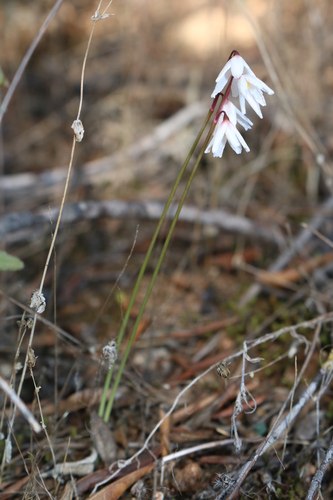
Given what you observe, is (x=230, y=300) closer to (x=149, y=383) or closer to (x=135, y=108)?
(x=149, y=383)

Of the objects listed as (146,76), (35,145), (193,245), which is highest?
(146,76)

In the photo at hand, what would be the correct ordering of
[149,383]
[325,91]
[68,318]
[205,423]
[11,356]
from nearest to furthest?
1. [205,423]
2. [149,383]
3. [11,356]
4. [68,318]
5. [325,91]

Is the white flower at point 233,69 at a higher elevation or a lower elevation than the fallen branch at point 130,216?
higher

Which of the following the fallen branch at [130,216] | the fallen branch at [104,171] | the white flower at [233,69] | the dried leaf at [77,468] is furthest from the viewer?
the fallen branch at [104,171]

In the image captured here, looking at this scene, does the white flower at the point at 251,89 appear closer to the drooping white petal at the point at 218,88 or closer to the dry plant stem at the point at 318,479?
the drooping white petal at the point at 218,88

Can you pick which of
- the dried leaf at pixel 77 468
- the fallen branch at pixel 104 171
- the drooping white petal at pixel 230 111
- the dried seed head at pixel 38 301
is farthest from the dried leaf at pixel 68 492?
the fallen branch at pixel 104 171

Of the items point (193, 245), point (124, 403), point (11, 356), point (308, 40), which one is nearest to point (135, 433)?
point (124, 403)

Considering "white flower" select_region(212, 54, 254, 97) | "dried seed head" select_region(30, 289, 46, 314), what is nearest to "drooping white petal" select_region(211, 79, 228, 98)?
"white flower" select_region(212, 54, 254, 97)

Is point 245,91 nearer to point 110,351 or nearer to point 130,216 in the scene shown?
point 110,351
